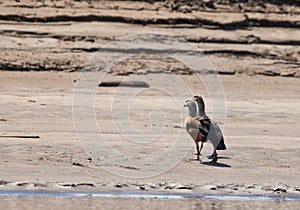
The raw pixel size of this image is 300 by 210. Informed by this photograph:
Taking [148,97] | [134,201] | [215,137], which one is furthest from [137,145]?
[148,97]

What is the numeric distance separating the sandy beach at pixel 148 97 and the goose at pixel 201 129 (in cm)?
25

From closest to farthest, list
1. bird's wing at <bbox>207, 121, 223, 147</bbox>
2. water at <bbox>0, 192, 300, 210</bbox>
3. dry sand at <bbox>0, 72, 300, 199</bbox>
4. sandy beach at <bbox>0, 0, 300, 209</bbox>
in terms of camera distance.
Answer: water at <bbox>0, 192, 300, 210</bbox> → dry sand at <bbox>0, 72, 300, 199</bbox> → sandy beach at <bbox>0, 0, 300, 209</bbox> → bird's wing at <bbox>207, 121, 223, 147</bbox>

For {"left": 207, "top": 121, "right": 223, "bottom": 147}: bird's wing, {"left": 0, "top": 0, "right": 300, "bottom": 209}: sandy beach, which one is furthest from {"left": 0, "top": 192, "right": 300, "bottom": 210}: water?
{"left": 207, "top": 121, "right": 223, "bottom": 147}: bird's wing

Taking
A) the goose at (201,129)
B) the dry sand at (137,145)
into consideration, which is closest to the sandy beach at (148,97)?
the dry sand at (137,145)

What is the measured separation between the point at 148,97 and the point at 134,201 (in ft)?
17.0

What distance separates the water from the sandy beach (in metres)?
0.11

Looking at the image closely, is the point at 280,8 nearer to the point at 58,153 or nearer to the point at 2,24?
the point at 2,24

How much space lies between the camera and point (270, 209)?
8461mm

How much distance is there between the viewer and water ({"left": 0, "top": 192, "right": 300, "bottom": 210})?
27.3 feet

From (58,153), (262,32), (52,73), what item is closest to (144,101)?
(52,73)

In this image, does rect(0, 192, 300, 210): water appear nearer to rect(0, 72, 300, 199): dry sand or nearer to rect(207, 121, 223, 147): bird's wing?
rect(0, 72, 300, 199): dry sand

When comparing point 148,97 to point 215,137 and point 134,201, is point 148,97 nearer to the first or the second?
point 215,137

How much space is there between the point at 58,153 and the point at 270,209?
235 cm

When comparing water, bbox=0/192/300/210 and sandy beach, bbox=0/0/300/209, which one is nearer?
water, bbox=0/192/300/210
